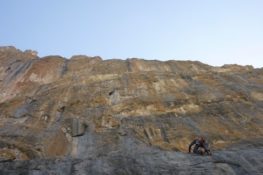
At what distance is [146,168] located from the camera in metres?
21.7

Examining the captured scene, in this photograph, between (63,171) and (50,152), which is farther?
(50,152)

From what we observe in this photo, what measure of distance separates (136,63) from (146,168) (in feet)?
123

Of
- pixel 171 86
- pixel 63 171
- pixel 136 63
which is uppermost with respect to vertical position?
pixel 136 63

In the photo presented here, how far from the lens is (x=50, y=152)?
31500 mm

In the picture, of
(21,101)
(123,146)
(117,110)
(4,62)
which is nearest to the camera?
(123,146)

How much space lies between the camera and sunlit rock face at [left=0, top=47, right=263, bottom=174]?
22203mm

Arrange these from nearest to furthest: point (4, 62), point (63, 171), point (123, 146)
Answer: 1. point (63, 171)
2. point (123, 146)
3. point (4, 62)

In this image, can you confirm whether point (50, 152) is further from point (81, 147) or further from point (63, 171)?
point (63, 171)

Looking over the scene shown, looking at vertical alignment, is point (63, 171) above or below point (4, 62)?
below

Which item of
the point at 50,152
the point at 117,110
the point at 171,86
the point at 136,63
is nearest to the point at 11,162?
the point at 50,152

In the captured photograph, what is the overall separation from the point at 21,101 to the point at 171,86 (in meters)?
15.6

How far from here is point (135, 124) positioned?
3503 centimetres

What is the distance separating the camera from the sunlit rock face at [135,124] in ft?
72.8

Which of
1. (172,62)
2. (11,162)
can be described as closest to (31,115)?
(11,162)
